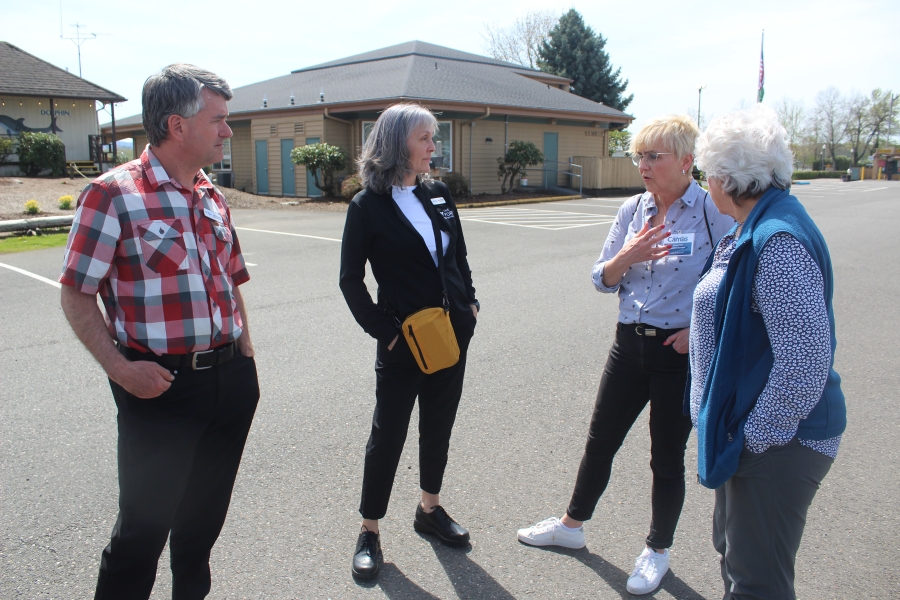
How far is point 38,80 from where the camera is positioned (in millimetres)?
29297

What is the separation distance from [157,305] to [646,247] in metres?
1.79

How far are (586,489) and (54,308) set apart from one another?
656 cm

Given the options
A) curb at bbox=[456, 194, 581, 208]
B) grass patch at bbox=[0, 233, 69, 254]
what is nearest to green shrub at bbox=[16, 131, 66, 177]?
grass patch at bbox=[0, 233, 69, 254]

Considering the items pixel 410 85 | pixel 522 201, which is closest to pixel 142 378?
pixel 522 201

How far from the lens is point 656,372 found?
277 cm

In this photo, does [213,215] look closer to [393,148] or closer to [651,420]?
[393,148]

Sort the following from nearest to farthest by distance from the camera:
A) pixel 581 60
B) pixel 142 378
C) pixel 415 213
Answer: pixel 142 378 < pixel 415 213 < pixel 581 60

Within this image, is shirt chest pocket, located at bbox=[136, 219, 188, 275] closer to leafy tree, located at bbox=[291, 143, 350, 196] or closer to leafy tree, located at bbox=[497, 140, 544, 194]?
leafy tree, located at bbox=[291, 143, 350, 196]

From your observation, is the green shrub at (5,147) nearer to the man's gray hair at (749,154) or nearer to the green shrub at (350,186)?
the green shrub at (350,186)

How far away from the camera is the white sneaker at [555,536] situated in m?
3.03

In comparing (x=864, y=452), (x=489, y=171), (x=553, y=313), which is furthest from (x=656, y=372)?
(x=489, y=171)

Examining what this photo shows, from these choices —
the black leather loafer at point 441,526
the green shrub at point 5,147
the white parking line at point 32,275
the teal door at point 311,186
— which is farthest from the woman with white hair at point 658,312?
the green shrub at point 5,147

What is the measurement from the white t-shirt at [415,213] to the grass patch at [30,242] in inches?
439

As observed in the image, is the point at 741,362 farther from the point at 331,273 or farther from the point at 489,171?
the point at 489,171
